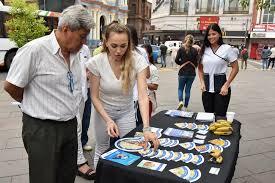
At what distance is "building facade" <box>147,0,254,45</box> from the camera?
44.8 m

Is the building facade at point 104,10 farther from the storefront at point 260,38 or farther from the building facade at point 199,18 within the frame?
the storefront at point 260,38

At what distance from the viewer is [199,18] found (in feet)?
154

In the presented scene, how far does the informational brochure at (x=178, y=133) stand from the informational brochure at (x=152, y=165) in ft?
1.98

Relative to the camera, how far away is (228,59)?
13.0ft

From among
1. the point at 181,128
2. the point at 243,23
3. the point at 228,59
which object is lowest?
the point at 181,128

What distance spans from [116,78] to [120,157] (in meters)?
0.75

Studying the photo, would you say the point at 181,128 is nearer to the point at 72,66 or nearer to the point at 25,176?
the point at 72,66

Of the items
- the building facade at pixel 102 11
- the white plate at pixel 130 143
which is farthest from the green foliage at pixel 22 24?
the building facade at pixel 102 11

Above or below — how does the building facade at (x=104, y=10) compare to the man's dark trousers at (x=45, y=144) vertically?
above

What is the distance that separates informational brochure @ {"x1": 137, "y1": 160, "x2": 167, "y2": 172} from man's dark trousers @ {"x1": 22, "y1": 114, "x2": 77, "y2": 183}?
0.55 meters

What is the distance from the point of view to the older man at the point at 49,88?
72.0 inches

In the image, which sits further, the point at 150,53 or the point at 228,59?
the point at 150,53

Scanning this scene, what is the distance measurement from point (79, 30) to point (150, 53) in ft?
8.70

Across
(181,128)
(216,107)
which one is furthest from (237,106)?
(181,128)
